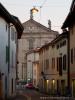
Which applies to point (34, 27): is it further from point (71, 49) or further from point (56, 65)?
point (71, 49)

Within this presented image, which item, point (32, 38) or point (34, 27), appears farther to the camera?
point (34, 27)

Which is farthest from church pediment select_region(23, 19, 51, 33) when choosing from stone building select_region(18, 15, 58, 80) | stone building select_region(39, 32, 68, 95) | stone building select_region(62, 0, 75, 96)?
stone building select_region(62, 0, 75, 96)

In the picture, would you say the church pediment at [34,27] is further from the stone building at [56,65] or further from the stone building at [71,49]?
the stone building at [71,49]

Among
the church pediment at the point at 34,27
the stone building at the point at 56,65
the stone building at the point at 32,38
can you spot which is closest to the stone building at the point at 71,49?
the stone building at the point at 56,65

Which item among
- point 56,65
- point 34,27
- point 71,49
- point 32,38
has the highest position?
point 34,27

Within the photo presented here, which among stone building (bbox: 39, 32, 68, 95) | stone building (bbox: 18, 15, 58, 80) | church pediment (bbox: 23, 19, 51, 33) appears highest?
church pediment (bbox: 23, 19, 51, 33)

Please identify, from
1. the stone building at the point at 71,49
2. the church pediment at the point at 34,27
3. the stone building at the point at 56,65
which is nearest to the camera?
the stone building at the point at 71,49

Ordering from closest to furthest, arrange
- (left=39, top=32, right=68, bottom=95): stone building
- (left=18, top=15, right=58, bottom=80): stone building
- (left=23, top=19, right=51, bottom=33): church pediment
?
(left=39, top=32, right=68, bottom=95): stone building, (left=18, top=15, right=58, bottom=80): stone building, (left=23, top=19, right=51, bottom=33): church pediment

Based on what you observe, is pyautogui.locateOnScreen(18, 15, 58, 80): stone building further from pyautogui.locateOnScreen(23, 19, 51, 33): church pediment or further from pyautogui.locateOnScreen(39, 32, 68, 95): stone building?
pyautogui.locateOnScreen(39, 32, 68, 95): stone building

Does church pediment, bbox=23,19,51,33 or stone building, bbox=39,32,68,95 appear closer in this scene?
stone building, bbox=39,32,68,95

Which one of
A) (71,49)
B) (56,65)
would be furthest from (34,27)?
(71,49)

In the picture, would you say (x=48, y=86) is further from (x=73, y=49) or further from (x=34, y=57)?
(x=34, y=57)

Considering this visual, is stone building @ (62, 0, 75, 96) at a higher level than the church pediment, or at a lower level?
lower

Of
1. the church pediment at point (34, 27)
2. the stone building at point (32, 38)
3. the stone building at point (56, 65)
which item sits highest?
the church pediment at point (34, 27)
